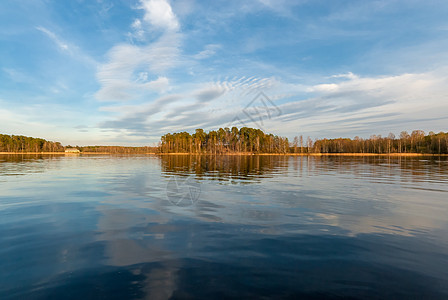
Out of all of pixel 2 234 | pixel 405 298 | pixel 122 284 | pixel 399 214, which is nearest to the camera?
pixel 405 298

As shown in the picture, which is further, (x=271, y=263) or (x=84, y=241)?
(x=84, y=241)

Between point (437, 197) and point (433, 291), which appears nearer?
point (433, 291)

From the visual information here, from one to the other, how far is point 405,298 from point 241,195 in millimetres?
14202

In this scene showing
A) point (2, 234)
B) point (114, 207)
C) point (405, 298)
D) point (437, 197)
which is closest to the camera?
point (405, 298)

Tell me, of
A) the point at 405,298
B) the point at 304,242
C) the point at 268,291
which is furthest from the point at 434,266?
the point at 268,291

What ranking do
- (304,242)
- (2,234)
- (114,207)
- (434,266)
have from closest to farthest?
(434,266)
(304,242)
(2,234)
(114,207)

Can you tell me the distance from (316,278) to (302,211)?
8011mm

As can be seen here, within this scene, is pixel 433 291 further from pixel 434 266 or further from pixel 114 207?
pixel 114 207

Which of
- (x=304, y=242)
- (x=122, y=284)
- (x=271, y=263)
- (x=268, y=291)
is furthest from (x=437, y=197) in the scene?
(x=122, y=284)

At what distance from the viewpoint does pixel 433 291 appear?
613 cm

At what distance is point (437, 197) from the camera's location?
18750 mm

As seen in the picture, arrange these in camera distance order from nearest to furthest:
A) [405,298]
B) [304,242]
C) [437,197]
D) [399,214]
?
[405,298], [304,242], [399,214], [437,197]

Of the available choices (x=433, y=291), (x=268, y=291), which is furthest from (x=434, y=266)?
(x=268, y=291)

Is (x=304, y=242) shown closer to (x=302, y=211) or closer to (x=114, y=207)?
(x=302, y=211)
